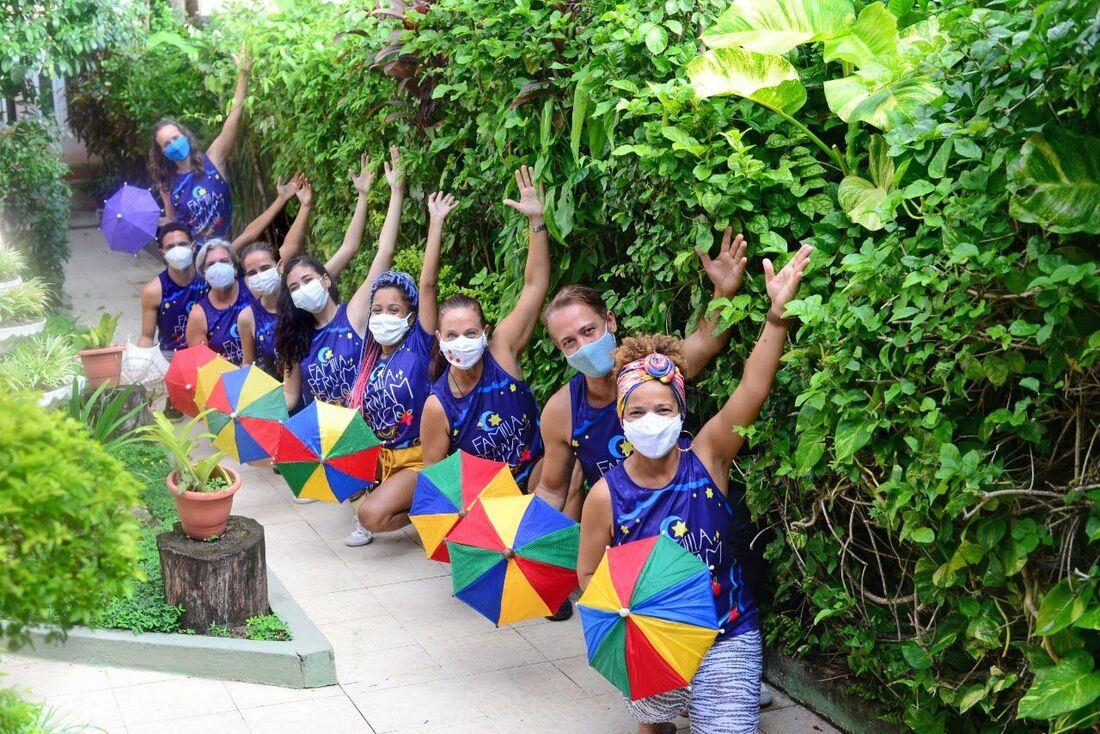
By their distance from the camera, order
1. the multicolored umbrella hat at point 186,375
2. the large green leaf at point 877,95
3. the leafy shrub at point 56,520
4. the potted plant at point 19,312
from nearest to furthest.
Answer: the leafy shrub at point 56,520
the large green leaf at point 877,95
the multicolored umbrella hat at point 186,375
the potted plant at point 19,312

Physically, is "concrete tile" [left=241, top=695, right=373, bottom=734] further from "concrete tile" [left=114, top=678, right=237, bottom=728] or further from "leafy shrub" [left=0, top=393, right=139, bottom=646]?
"leafy shrub" [left=0, top=393, right=139, bottom=646]

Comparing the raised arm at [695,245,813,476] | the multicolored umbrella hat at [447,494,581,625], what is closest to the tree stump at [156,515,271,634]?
the multicolored umbrella hat at [447,494,581,625]

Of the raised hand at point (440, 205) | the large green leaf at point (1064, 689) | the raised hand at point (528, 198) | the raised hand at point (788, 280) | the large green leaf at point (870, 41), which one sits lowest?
the large green leaf at point (1064, 689)

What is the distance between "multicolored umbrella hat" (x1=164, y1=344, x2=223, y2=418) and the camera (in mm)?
7719

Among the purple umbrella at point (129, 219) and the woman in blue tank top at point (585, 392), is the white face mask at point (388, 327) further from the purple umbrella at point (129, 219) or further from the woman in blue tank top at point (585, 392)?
the purple umbrella at point (129, 219)

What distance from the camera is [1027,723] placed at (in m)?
3.71

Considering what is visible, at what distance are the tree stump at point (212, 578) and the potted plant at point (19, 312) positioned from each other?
3.94 meters

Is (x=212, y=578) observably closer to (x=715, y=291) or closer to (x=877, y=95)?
(x=715, y=291)

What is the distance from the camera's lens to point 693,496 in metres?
4.57

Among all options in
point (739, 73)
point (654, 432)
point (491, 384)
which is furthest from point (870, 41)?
point (491, 384)

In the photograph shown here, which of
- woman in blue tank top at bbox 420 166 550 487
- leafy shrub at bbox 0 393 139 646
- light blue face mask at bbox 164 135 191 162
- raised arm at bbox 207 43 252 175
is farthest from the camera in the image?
raised arm at bbox 207 43 252 175

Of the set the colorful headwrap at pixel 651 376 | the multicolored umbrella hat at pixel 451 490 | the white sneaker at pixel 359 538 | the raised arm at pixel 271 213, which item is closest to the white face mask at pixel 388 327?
the white sneaker at pixel 359 538

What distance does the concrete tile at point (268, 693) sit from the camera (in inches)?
200

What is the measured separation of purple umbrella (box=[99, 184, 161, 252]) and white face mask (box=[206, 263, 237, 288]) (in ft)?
5.56
